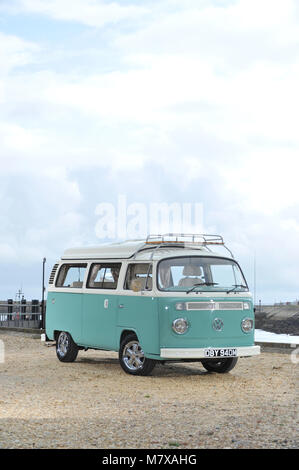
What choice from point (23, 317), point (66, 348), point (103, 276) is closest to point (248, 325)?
point (103, 276)

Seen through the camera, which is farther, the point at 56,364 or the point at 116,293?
the point at 56,364

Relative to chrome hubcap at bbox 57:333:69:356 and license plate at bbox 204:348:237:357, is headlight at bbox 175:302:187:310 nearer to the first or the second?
license plate at bbox 204:348:237:357

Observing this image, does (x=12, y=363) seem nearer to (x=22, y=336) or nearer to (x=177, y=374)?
(x=177, y=374)

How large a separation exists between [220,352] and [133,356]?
1.70 meters

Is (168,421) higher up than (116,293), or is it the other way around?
(116,293)

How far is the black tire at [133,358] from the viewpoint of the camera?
14.0 meters

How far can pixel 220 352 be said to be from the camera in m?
13.7

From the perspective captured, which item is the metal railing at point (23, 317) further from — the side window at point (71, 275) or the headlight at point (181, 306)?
the headlight at point (181, 306)

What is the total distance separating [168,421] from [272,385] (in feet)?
14.1

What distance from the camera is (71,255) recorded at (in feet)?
54.6

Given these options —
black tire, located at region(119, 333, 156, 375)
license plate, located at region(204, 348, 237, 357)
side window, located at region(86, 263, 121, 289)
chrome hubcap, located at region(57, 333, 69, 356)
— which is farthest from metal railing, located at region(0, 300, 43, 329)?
license plate, located at region(204, 348, 237, 357)

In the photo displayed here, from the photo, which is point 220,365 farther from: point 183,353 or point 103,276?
point 103,276

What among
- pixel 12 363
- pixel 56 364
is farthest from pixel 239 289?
pixel 12 363

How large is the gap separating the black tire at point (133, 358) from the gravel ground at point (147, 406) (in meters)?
0.20
